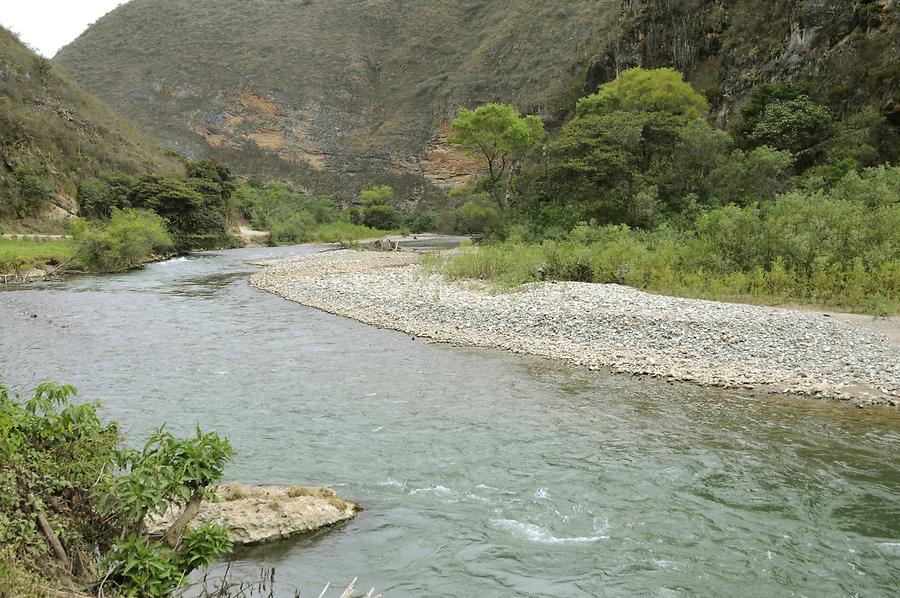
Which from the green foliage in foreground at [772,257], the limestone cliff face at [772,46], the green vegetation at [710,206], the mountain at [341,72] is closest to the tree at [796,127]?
the green vegetation at [710,206]

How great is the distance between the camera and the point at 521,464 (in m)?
7.06

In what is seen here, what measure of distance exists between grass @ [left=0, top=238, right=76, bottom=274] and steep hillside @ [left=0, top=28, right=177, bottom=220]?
321 inches

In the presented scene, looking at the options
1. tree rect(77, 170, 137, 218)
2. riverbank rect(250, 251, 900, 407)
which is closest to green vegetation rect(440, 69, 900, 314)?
riverbank rect(250, 251, 900, 407)

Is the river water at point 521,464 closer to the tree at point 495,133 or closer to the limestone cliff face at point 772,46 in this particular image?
the limestone cliff face at point 772,46

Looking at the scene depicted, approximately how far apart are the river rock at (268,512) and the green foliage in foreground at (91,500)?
109 cm

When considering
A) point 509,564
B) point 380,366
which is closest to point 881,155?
point 380,366

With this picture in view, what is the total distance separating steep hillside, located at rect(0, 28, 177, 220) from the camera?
3875cm

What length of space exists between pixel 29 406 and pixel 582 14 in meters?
95.1

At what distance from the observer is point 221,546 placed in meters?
3.76

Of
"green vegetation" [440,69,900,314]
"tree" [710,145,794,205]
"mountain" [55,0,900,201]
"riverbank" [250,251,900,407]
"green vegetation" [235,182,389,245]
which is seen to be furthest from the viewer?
"mountain" [55,0,900,201]

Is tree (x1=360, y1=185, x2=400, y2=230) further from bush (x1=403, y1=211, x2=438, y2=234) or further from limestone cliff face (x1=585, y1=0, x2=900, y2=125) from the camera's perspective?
limestone cliff face (x1=585, y1=0, x2=900, y2=125)

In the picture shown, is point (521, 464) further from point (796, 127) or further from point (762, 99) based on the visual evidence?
point (762, 99)

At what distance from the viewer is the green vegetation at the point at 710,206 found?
1546cm

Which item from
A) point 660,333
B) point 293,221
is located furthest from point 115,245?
point 293,221
